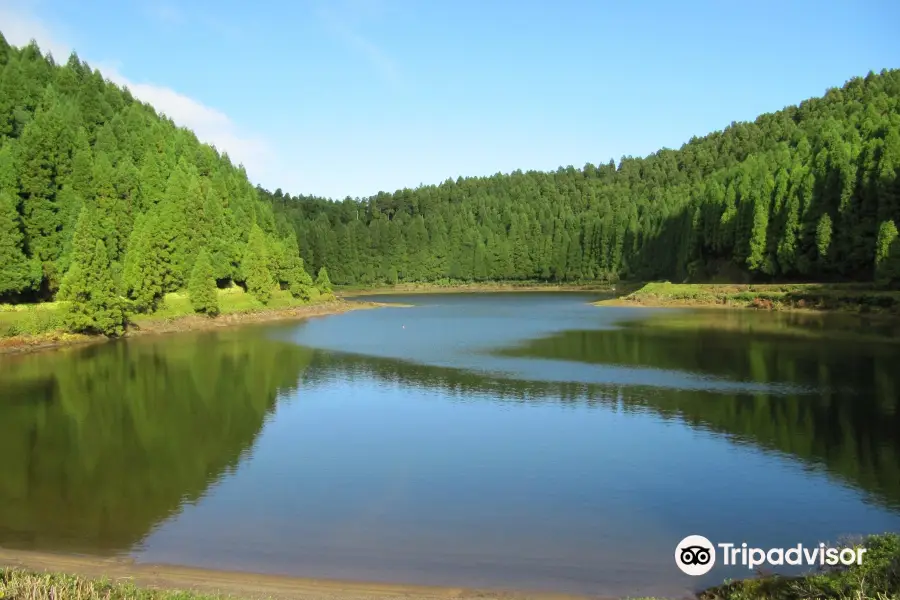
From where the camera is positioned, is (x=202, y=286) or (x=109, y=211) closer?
(x=109, y=211)

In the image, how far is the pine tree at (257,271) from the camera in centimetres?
7556

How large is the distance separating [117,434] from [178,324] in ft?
122

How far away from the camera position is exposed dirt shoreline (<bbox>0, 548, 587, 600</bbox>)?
39.7 ft

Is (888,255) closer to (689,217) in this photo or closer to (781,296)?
(781,296)

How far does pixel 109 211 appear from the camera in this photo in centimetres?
6200

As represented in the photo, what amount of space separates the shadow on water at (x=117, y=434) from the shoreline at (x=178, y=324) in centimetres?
273

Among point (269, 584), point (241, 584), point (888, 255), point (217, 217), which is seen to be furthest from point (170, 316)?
point (888, 255)

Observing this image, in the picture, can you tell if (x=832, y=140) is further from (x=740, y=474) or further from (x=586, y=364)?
(x=740, y=474)

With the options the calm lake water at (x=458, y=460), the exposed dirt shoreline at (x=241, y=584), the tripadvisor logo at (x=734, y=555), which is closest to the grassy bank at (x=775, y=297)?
the calm lake water at (x=458, y=460)

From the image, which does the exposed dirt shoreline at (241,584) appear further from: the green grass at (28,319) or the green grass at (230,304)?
the green grass at (230,304)

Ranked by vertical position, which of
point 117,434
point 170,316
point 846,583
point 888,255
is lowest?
point 117,434

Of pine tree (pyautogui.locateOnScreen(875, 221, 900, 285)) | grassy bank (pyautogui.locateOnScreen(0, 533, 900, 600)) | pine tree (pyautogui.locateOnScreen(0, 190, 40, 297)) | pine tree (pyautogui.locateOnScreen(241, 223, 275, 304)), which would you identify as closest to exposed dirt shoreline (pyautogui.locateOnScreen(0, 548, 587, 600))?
grassy bank (pyautogui.locateOnScreen(0, 533, 900, 600))

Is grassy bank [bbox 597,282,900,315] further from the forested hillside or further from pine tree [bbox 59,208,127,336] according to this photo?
pine tree [bbox 59,208,127,336]

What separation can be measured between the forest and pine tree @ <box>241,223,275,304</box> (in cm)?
15
